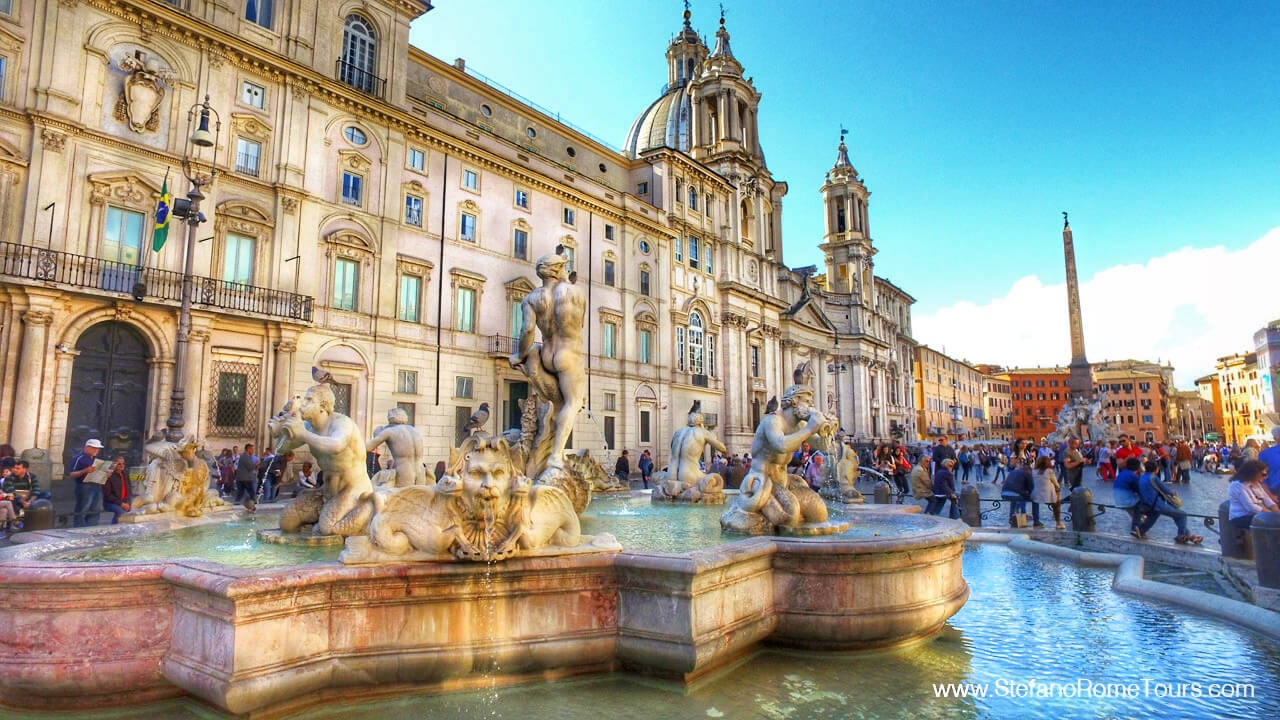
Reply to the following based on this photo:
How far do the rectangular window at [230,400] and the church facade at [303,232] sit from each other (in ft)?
0.20

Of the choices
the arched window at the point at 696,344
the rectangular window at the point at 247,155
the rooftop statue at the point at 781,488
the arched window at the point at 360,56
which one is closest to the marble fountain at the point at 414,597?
the rooftop statue at the point at 781,488

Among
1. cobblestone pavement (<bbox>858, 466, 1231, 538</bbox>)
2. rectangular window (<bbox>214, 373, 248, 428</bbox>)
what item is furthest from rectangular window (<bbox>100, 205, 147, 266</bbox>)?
cobblestone pavement (<bbox>858, 466, 1231, 538</bbox>)

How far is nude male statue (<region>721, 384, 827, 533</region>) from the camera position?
5.61 metres

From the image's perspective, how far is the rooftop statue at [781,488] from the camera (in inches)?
220

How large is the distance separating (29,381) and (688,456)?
623 inches

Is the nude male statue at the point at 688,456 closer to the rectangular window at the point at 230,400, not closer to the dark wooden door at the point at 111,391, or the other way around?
the rectangular window at the point at 230,400

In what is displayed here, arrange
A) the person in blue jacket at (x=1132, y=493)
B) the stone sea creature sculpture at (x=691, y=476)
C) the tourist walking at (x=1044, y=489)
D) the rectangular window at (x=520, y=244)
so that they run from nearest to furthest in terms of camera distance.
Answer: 1. the stone sea creature sculpture at (x=691, y=476)
2. the person in blue jacket at (x=1132, y=493)
3. the tourist walking at (x=1044, y=489)
4. the rectangular window at (x=520, y=244)

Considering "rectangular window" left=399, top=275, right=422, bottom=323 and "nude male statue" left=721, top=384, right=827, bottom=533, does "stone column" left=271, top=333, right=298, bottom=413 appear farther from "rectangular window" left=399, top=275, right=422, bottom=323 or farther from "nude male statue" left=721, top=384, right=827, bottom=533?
"nude male statue" left=721, top=384, right=827, bottom=533

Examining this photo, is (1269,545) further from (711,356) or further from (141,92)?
(711,356)

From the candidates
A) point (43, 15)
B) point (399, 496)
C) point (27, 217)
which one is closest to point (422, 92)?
point (43, 15)

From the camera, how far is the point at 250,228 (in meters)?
20.1

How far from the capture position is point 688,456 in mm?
9516

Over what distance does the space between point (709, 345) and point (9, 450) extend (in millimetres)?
31351

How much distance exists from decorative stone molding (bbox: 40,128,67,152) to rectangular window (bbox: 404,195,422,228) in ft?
31.7
